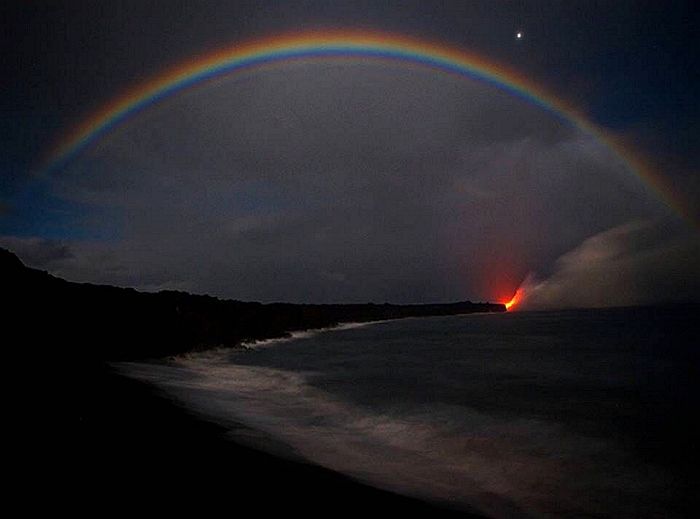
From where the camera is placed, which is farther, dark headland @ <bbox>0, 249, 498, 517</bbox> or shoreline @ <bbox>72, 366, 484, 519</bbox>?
shoreline @ <bbox>72, 366, 484, 519</bbox>

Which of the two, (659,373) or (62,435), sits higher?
(659,373)

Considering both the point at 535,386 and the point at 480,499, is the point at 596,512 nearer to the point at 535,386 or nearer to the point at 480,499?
the point at 480,499

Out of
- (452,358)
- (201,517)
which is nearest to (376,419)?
(201,517)

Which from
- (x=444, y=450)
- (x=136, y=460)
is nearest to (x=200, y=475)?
(x=136, y=460)

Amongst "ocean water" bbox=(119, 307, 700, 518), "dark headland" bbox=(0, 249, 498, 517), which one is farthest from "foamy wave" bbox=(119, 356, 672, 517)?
"dark headland" bbox=(0, 249, 498, 517)

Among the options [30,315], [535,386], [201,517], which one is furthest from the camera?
[535,386]

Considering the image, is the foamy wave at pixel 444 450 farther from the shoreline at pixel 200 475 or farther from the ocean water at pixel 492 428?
the shoreline at pixel 200 475

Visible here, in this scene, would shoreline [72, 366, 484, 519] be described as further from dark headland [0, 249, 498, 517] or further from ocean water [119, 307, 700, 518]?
ocean water [119, 307, 700, 518]

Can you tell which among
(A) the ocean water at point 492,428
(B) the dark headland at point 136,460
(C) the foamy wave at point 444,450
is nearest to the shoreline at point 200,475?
(B) the dark headland at point 136,460
